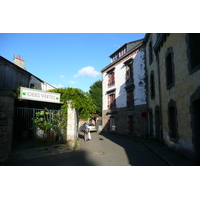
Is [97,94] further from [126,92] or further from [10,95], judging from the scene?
[10,95]

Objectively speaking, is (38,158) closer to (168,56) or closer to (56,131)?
(56,131)

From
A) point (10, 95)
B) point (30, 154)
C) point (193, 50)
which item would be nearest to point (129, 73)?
point (193, 50)

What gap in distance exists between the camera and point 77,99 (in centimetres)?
1086

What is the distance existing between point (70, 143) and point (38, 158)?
8.49 ft

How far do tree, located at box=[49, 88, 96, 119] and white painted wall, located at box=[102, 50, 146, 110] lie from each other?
19.6 ft

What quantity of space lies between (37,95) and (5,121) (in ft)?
8.06

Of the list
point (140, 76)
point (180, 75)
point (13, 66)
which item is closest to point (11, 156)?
point (180, 75)

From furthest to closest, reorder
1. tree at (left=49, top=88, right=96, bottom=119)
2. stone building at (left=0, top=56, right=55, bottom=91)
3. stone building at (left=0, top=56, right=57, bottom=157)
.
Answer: stone building at (left=0, top=56, right=55, bottom=91), tree at (left=49, top=88, right=96, bottom=119), stone building at (left=0, top=56, right=57, bottom=157)

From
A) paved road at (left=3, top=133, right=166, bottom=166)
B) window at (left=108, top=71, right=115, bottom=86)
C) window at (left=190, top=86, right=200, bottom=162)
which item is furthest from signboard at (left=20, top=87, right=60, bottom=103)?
window at (left=108, top=71, right=115, bottom=86)

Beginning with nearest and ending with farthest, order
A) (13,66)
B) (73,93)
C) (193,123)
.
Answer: (193,123), (73,93), (13,66)

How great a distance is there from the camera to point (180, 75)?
283 inches

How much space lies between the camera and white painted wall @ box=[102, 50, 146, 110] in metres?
16.0

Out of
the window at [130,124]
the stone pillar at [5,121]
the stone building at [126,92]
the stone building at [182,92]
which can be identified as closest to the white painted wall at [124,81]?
the stone building at [126,92]

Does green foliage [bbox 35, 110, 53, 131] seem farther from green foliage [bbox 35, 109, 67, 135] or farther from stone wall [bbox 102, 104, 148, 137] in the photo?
stone wall [bbox 102, 104, 148, 137]
